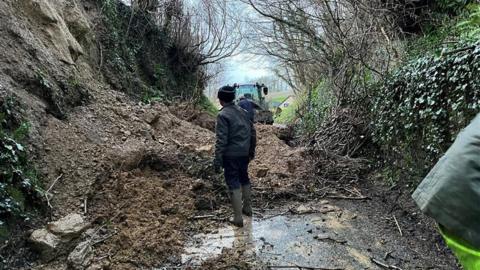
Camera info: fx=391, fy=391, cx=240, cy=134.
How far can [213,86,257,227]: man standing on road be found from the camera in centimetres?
516

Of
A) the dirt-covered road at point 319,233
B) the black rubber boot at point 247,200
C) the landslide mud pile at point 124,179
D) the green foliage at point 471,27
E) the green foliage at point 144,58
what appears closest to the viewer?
the dirt-covered road at point 319,233

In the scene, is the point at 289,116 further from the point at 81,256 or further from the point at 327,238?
the point at 81,256

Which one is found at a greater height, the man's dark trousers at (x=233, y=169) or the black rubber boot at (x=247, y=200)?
the man's dark trousers at (x=233, y=169)

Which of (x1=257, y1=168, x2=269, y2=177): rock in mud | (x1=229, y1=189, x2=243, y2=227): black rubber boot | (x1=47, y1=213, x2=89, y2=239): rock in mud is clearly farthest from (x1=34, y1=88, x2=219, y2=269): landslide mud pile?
(x1=257, y1=168, x2=269, y2=177): rock in mud

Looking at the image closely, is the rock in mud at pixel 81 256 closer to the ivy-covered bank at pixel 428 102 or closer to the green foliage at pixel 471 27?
the ivy-covered bank at pixel 428 102

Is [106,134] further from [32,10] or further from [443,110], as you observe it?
[443,110]

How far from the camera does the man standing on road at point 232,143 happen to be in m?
5.16

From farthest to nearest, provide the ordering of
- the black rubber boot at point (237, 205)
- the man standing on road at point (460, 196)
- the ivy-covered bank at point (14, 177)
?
the black rubber boot at point (237, 205) < the ivy-covered bank at point (14, 177) < the man standing on road at point (460, 196)

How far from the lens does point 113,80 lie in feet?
35.2

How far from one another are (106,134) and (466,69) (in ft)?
18.6

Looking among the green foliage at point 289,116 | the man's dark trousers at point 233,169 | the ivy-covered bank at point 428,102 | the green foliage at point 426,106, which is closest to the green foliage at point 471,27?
the ivy-covered bank at point 428,102

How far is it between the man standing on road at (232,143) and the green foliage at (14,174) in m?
2.23

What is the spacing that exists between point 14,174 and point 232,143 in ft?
8.56

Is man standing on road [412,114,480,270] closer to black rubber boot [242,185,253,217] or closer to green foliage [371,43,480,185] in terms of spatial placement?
green foliage [371,43,480,185]
